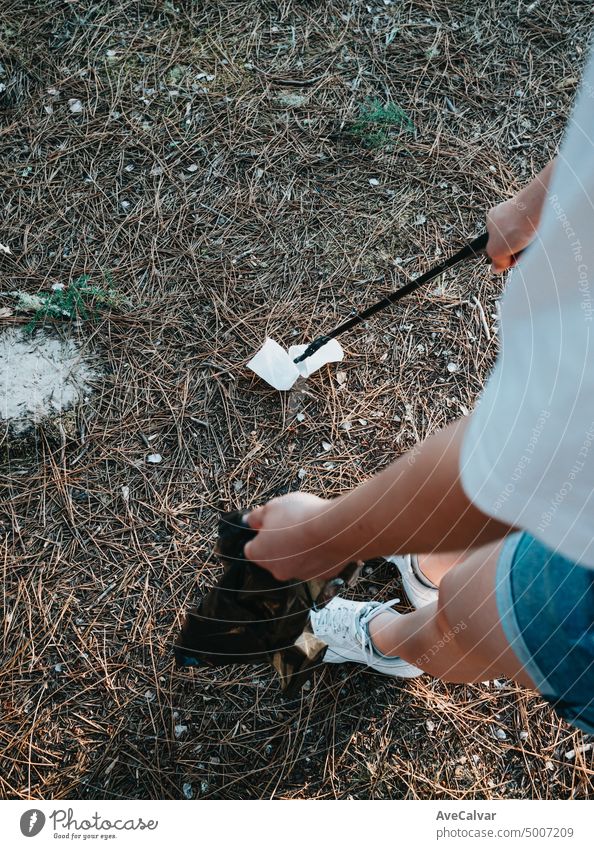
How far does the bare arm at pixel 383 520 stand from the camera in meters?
0.91

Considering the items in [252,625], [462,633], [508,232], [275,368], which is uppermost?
[508,232]

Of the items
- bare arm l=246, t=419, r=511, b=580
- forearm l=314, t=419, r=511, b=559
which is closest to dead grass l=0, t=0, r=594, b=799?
bare arm l=246, t=419, r=511, b=580

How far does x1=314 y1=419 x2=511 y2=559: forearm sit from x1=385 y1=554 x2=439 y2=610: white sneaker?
159 millimetres

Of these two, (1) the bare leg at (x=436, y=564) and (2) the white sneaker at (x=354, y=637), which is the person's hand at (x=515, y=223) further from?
(2) the white sneaker at (x=354, y=637)

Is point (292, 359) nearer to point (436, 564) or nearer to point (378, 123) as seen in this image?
point (436, 564)

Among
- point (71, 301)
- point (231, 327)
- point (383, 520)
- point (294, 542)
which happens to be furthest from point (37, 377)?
point (383, 520)

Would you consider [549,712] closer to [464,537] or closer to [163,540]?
[464,537]

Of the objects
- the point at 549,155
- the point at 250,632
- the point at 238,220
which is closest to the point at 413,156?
the point at 549,155

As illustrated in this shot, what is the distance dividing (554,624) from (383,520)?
357 millimetres

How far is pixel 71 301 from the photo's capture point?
142cm

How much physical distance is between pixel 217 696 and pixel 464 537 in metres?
0.54

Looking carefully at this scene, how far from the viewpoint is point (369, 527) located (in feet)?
3.38

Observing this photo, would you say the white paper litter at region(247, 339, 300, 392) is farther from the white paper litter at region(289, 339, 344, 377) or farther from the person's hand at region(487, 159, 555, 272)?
the person's hand at region(487, 159, 555, 272)

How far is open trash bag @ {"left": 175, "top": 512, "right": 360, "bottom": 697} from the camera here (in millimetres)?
1190
